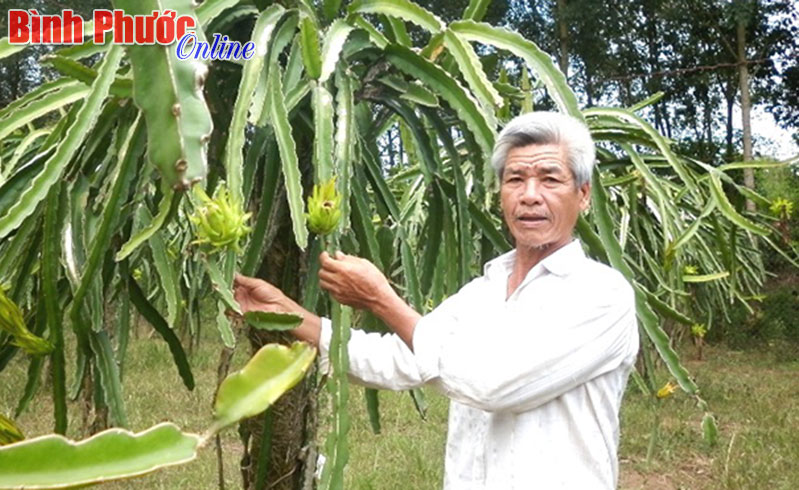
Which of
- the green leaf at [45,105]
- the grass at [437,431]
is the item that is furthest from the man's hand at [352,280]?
the grass at [437,431]

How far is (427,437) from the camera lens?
10.0ft

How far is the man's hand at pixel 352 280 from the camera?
34.9 inches

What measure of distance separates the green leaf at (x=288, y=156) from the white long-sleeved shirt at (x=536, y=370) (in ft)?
0.62

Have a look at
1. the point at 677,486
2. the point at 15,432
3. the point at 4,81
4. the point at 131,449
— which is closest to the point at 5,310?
the point at 15,432

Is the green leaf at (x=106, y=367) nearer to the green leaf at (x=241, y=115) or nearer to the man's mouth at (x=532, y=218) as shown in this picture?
the green leaf at (x=241, y=115)

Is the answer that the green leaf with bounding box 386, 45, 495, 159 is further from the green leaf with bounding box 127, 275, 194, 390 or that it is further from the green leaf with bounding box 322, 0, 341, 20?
the green leaf with bounding box 127, 275, 194, 390

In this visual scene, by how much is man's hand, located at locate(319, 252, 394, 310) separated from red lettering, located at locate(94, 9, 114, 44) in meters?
0.36

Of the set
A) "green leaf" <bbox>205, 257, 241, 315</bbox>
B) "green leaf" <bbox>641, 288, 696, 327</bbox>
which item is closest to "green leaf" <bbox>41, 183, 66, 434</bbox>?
"green leaf" <bbox>205, 257, 241, 315</bbox>

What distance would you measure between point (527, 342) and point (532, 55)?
351 millimetres

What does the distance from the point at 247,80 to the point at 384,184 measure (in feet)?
0.96

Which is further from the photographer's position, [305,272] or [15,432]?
[305,272]

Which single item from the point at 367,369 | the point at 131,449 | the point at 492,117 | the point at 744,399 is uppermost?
the point at 492,117

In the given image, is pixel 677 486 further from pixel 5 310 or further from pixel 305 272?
pixel 5 310

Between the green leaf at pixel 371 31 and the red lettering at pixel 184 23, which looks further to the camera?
the green leaf at pixel 371 31
